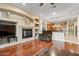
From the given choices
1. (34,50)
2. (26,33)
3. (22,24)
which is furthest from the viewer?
(26,33)

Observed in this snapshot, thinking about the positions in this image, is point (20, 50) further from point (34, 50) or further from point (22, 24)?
point (22, 24)

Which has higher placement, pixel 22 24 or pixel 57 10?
pixel 57 10

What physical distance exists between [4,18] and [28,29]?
233 cm

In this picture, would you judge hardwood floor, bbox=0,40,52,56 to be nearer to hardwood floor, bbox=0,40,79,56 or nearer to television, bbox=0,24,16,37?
hardwood floor, bbox=0,40,79,56

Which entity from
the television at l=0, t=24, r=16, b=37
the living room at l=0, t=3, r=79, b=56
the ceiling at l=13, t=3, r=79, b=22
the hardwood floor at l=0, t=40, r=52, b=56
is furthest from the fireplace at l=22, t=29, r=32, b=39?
the ceiling at l=13, t=3, r=79, b=22

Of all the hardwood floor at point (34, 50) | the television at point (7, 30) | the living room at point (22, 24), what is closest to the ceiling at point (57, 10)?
the living room at point (22, 24)

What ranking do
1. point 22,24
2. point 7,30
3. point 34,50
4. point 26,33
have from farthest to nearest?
point 26,33 < point 22,24 < point 7,30 < point 34,50

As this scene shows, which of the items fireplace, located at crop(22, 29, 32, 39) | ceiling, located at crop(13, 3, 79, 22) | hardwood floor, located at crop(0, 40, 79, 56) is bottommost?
hardwood floor, located at crop(0, 40, 79, 56)

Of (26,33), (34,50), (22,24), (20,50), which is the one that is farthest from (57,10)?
(26,33)

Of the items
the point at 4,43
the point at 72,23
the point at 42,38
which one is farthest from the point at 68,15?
the point at 4,43

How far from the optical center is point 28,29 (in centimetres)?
661

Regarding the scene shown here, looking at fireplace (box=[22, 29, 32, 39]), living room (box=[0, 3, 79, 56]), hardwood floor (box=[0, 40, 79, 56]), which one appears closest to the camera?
hardwood floor (box=[0, 40, 79, 56])

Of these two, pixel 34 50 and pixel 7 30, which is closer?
pixel 34 50

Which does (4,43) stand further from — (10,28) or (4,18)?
(4,18)
